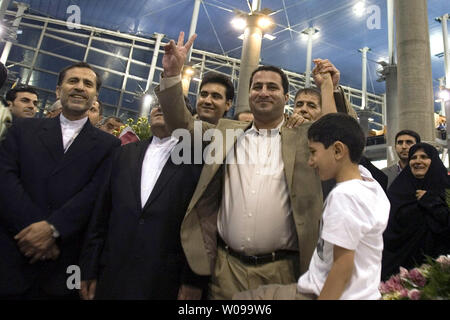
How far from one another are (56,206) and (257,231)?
1.13 metres

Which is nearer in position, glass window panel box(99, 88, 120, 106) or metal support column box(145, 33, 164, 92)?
glass window panel box(99, 88, 120, 106)

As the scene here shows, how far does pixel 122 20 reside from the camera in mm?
13602

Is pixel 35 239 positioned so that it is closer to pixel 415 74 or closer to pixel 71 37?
pixel 415 74

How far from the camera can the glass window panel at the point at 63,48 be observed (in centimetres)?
1338

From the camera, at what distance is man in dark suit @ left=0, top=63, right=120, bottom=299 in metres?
1.83

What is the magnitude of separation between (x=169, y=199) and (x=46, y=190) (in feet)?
2.28

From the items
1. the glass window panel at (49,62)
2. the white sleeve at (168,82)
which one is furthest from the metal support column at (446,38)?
the glass window panel at (49,62)

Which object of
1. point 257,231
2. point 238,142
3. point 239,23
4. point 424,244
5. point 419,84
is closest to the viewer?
point 257,231

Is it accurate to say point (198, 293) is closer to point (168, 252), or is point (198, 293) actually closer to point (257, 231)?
point (168, 252)

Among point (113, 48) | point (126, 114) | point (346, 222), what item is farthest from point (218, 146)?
point (113, 48)

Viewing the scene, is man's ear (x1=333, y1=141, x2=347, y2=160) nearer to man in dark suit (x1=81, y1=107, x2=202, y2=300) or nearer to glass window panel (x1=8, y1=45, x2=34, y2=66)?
man in dark suit (x1=81, y1=107, x2=202, y2=300)

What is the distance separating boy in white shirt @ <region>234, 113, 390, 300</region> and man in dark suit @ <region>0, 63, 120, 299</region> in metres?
1.04

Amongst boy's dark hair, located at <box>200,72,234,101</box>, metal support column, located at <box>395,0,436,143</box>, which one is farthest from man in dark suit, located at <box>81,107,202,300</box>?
metal support column, located at <box>395,0,436,143</box>
